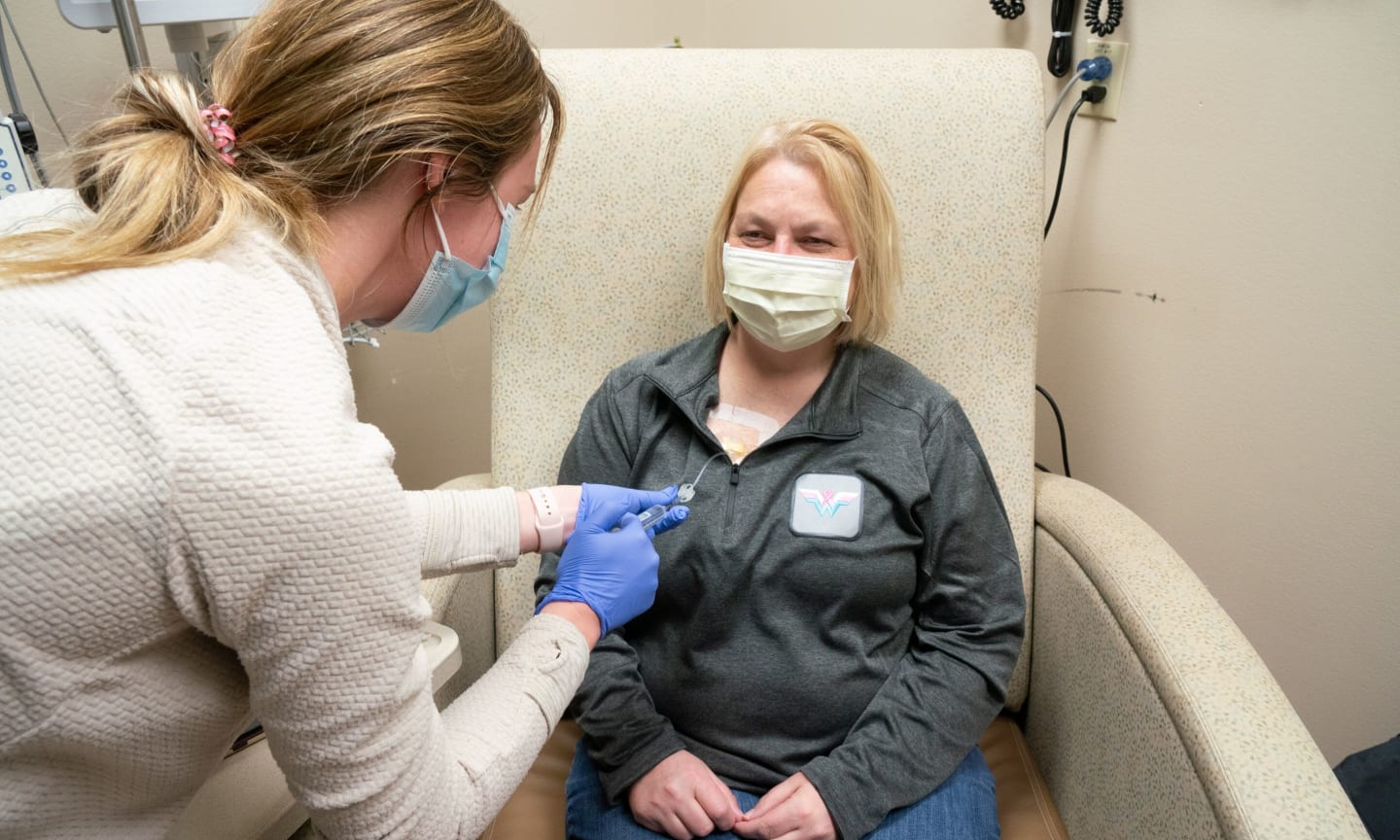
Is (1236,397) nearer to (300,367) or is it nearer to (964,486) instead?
(964,486)

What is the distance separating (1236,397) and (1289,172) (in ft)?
1.06

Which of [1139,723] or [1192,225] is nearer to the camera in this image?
[1139,723]

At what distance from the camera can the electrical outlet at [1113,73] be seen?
1479 millimetres

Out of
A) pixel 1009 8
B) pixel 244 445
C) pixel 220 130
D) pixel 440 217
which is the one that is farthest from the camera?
pixel 1009 8

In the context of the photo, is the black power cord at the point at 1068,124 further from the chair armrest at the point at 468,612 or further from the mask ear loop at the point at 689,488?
the chair armrest at the point at 468,612

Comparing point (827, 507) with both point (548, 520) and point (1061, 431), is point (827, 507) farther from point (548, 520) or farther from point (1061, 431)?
point (1061, 431)

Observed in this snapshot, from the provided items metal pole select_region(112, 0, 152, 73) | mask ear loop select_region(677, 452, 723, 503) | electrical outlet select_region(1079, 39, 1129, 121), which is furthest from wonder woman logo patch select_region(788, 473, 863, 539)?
metal pole select_region(112, 0, 152, 73)

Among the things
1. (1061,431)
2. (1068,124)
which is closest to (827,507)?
(1061,431)

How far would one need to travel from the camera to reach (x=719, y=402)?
123 cm

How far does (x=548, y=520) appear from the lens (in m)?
1.08

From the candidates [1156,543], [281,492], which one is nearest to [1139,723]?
[1156,543]

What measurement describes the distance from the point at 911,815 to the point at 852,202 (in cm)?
72

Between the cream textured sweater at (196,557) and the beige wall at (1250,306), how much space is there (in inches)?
46.0

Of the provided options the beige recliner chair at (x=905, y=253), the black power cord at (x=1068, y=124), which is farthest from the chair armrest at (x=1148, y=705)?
the black power cord at (x=1068, y=124)
